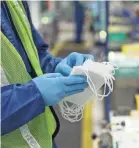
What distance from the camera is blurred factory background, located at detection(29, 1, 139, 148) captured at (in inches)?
85.8

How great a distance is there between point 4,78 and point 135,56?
1803 millimetres

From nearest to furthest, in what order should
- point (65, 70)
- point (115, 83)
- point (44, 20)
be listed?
1. point (65, 70)
2. point (115, 83)
3. point (44, 20)

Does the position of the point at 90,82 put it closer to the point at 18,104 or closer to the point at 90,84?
the point at 90,84

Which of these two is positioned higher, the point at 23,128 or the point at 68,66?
the point at 68,66

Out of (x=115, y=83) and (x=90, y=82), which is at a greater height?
(x=90, y=82)

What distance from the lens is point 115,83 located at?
3.57m

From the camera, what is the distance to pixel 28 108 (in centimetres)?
125

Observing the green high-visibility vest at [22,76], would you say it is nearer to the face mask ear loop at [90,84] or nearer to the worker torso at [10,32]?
the worker torso at [10,32]

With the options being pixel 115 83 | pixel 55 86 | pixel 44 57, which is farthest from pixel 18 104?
pixel 115 83

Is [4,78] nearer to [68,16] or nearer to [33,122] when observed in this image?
[33,122]

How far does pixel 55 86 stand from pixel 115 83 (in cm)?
235

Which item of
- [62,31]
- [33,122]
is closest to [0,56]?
[33,122]

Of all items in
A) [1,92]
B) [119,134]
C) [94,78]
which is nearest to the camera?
[1,92]

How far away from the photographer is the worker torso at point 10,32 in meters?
1.40
